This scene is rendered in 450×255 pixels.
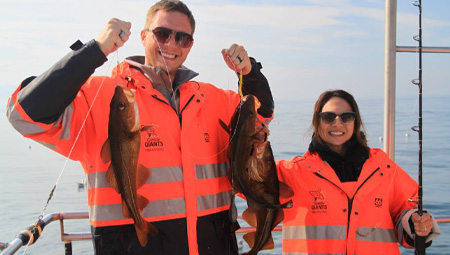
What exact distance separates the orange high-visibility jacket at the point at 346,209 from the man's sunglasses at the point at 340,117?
371mm

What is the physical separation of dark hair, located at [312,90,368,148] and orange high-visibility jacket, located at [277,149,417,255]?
0.81ft

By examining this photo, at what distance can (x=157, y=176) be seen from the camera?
9.24 feet

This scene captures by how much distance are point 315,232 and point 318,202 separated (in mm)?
258

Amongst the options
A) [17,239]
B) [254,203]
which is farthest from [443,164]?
[17,239]

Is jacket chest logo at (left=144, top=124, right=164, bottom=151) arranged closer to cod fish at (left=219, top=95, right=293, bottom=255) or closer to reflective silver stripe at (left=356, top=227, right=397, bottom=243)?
cod fish at (left=219, top=95, right=293, bottom=255)

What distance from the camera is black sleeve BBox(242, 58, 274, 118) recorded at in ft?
10.7

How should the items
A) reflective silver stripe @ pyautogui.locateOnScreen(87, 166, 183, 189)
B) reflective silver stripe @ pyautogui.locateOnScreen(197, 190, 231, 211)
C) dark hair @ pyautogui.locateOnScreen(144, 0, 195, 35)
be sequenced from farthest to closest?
dark hair @ pyautogui.locateOnScreen(144, 0, 195, 35) → reflective silver stripe @ pyautogui.locateOnScreen(197, 190, 231, 211) → reflective silver stripe @ pyautogui.locateOnScreen(87, 166, 183, 189)

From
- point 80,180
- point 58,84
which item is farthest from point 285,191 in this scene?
point 80,180

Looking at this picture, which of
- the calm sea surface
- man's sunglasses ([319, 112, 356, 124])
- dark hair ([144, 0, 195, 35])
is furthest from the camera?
the calm sea surface

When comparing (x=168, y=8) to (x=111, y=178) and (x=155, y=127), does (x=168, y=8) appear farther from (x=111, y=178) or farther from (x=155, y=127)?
(x=111, y=178)

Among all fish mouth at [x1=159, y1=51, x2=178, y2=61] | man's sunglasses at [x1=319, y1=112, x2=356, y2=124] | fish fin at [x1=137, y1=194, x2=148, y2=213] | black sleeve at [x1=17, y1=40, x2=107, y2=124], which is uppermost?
fish mouth at [x1=159, y1=51, x2=178, y2=61]

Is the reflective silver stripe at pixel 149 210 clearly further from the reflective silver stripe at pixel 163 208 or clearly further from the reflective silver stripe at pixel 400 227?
the reflective silver stripe at pixel 400 227

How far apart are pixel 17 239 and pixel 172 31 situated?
6.53ft

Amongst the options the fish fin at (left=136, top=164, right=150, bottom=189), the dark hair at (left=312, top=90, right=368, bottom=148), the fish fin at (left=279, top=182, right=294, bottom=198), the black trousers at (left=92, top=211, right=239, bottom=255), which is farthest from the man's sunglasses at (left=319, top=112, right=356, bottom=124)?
the fish fin at (left=136, top=164, right=150, bottom=189)
